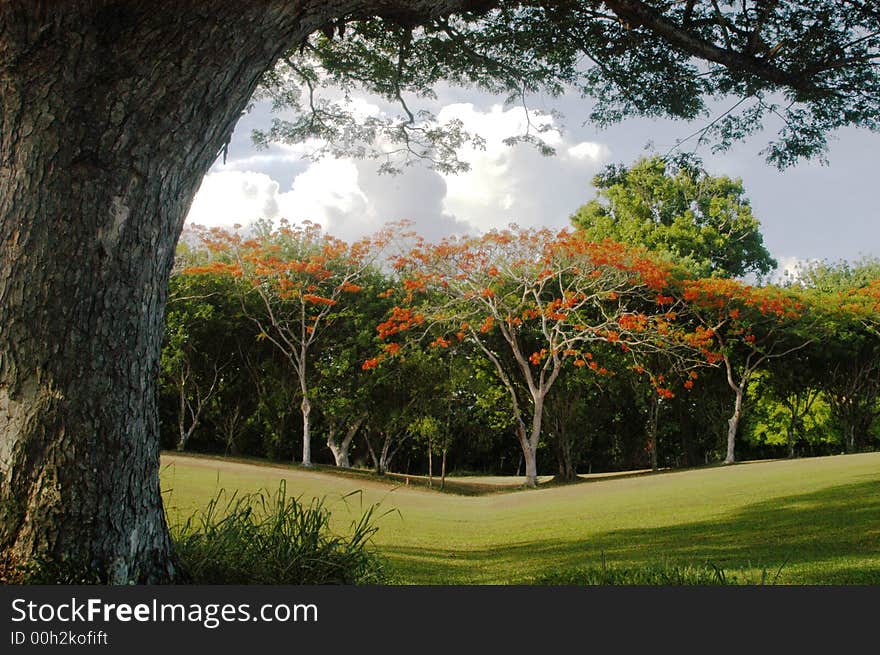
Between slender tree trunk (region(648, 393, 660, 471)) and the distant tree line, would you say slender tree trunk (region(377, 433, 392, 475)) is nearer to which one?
the distant tree line

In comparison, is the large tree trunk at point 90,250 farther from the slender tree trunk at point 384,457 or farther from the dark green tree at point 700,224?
the dark green tree at point 700,224

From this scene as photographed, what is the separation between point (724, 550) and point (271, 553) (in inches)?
124

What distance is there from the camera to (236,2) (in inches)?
106

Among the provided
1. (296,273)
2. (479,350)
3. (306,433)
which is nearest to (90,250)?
(306,433)

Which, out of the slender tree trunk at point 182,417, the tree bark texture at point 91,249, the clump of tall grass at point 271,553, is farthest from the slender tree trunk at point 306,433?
the tree bark texture at point 91,249

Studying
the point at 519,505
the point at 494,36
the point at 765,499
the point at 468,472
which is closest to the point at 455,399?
the point at 468,472

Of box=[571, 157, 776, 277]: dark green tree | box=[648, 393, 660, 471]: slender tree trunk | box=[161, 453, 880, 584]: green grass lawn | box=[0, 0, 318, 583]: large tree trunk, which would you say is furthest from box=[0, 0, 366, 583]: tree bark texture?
box=[571, 157, 776, 277]: dark green tree

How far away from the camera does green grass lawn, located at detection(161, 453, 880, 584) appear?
4.32m

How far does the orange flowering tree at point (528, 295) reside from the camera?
1263 cm

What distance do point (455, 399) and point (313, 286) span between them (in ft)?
11.0

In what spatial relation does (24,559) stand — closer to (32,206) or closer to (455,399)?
(32,206)

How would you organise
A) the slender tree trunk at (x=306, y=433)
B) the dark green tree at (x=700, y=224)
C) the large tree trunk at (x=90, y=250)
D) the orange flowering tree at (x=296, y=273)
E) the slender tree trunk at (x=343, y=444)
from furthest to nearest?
the dark green tree at (x=700, y=224), the slender tree trunk at (x=343, y=444), the orange flowering tree at (x=296, y=273), the slender tree trunk at (x=306, y=433), the large tree trunk at (x=90, y=250)

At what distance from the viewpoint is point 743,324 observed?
1444cm

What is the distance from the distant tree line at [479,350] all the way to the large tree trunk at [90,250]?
9809 millimetres
